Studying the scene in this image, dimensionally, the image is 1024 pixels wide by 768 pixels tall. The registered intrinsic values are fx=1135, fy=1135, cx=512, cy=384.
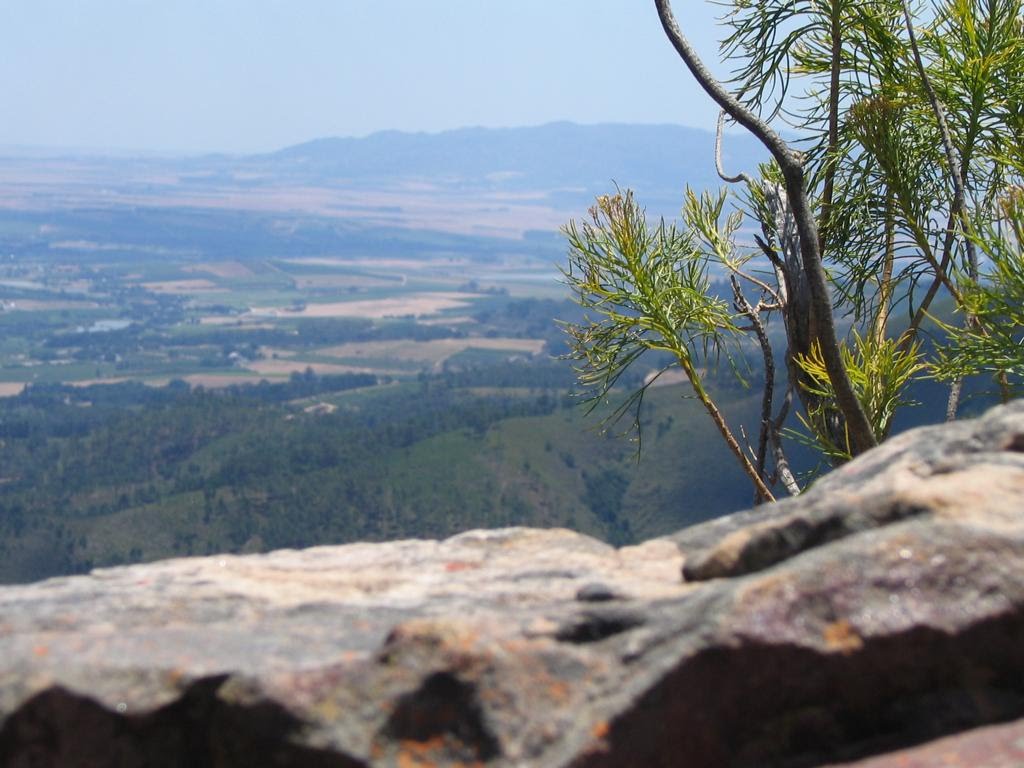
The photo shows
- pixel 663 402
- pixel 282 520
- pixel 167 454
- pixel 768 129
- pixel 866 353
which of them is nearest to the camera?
pixel 768 129

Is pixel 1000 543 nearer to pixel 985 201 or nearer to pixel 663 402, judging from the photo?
pixel 985 201

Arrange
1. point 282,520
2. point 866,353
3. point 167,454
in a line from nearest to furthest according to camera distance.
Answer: point 866,353
point 282,520
point 167,454

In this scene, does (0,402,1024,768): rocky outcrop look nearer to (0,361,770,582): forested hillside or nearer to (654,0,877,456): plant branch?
(654,0,877,456): plant branch

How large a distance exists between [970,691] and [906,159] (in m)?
6.35

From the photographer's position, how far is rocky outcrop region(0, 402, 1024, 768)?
12.1 ft

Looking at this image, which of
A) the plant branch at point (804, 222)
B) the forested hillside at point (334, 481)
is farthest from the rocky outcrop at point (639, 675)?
the forested hillside at point (334, 481)

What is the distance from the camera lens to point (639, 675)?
3748 mm

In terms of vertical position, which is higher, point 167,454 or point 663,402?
point 663,402

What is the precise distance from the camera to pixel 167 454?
140875 millimetres

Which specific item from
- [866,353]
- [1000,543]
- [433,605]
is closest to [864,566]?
[1000,543]

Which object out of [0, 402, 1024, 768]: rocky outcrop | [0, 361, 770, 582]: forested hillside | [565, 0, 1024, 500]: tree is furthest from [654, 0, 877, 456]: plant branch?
[0, 361, 770, 582]: forested hillside

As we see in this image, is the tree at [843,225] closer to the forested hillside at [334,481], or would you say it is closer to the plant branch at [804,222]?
the plant branch at [804,222]

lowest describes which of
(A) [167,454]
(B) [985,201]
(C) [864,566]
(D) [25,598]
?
(A) [167,454]

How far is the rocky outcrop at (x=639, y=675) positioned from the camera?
3703mm
